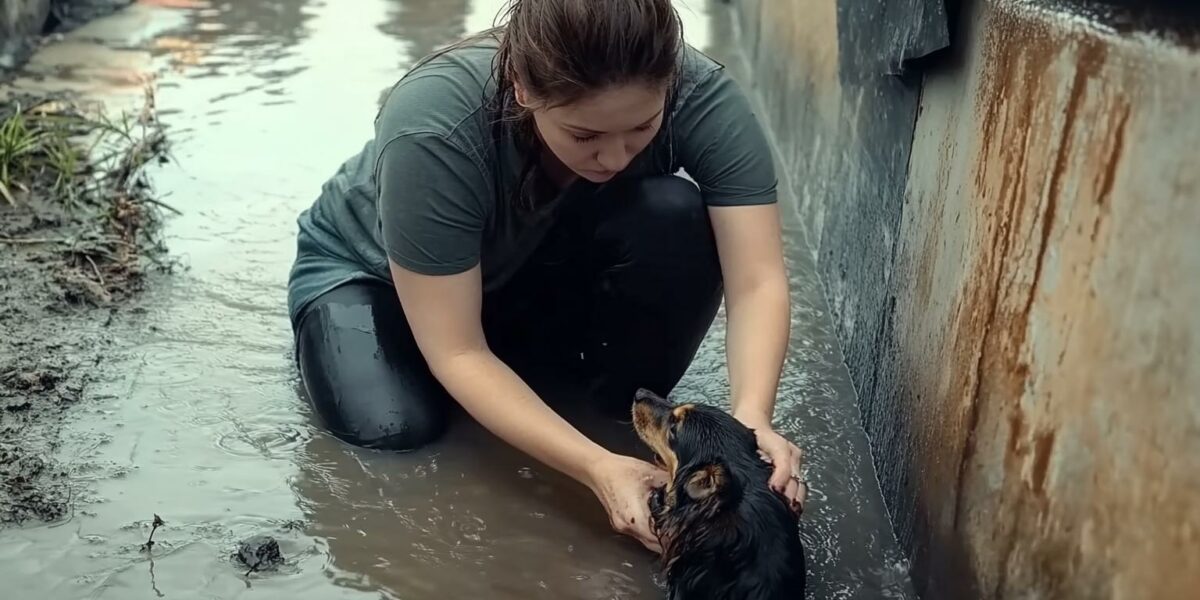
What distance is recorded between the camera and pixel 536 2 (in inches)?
102

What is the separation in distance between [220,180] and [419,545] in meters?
2.90

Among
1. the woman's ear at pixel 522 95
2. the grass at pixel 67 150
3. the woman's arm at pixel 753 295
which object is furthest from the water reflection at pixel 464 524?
the grass at pixel 67 150

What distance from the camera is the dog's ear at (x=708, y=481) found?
261 cm

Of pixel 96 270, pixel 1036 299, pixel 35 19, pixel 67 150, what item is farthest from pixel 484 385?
pixel 35 19

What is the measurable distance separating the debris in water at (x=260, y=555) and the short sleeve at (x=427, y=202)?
2.60 feet

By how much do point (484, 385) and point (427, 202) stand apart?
49 cm

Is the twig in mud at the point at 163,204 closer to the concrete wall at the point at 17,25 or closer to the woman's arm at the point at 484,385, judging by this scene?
the woman's arm at the point at 484,385

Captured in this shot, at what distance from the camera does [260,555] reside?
2.96m

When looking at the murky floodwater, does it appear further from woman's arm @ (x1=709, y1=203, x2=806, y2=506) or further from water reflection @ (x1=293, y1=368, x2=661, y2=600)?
woman's arm @ (x1=709, y1=203, x2=806, y2=506)

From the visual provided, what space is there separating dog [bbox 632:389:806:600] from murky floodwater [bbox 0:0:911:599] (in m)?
0.36

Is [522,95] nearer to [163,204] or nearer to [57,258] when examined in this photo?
[57,258]

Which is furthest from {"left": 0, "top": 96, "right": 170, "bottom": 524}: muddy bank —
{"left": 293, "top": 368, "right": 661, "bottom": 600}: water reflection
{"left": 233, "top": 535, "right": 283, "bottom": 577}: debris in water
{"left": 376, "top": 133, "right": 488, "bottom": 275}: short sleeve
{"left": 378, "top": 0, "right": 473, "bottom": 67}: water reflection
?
{"left": 378, "top": 0, "right": 473, "bottom": 67}: water reflection

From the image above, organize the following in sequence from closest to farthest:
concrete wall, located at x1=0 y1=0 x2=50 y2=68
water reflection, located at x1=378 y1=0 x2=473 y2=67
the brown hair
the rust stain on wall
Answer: the rust stain on wall < the brown hair < concrete wall, located at x1=0 y1=0 x2=50 y2=68 < water reflection, located at x1=378 y1=0 x2=473 y2=67

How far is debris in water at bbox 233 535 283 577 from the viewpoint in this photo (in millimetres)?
2939
